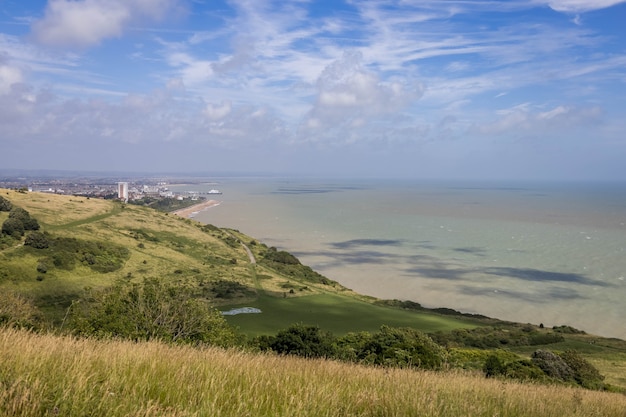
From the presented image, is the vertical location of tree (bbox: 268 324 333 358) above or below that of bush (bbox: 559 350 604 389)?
above

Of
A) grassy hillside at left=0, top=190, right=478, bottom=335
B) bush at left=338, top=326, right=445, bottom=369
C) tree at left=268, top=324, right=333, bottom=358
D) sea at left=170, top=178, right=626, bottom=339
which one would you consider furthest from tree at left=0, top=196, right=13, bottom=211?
bush at left=338, top=326, right=445, bottom=369

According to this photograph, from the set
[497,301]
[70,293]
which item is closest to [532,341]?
[497,301]

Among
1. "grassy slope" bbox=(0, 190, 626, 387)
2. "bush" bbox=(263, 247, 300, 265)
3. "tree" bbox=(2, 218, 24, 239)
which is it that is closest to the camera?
"grassy slope" bbox=(0, 190, 626, 387)

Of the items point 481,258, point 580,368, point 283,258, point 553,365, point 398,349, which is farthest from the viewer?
point 481,258

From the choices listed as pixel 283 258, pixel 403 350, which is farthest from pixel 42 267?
pixel 403 350

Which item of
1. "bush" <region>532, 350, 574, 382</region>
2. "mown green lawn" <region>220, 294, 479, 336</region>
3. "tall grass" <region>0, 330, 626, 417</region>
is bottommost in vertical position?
"mown green lawn" <region>220, 294, 479, 336</region>

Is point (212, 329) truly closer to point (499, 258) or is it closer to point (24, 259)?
point (24, 259)

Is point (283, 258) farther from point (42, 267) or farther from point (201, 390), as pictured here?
point (201, 390)

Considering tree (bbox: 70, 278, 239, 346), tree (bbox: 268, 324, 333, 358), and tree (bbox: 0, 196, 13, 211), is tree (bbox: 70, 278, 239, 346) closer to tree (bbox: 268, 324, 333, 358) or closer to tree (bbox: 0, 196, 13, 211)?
tree (bbox: 268, 324, 333, 358)
